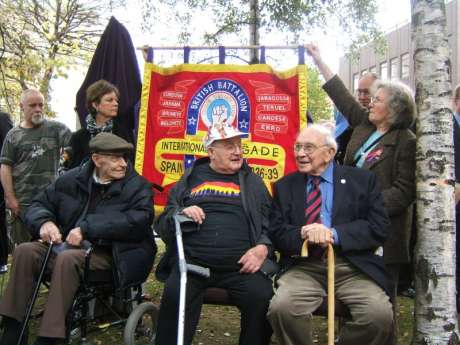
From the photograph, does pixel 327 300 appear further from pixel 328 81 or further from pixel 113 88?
pixel 113 88

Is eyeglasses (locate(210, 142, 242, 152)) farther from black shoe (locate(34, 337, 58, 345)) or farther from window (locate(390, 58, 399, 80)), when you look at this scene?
window (locate(390, 58, 399, 80))

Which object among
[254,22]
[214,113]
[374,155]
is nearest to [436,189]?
[374,155]

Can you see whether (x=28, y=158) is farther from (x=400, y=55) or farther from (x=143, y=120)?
(x=400, y=55)

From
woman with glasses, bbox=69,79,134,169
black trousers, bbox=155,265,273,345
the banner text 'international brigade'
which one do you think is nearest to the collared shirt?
black trousers, bbox=155,265,273,345

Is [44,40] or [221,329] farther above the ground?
[44,40]

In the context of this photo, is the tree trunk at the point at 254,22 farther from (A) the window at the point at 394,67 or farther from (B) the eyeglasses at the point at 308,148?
(A) the window at the point at 394,67

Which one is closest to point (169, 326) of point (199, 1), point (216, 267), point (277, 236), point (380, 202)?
point (216, 267)

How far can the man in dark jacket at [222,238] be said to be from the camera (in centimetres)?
337

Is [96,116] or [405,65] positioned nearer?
[96,116]

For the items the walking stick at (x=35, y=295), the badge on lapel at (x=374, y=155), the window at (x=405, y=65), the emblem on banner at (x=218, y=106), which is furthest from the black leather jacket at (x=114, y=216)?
the window at (x=405, y=65)

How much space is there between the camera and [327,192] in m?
3.54

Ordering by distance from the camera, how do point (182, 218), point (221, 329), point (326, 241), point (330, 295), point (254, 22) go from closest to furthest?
1. point (330, 295)
2. point (326, 241)
3. point (182, 218)
4. point (221, 329)
5. point (254, 22)

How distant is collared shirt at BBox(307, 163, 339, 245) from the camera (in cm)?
348

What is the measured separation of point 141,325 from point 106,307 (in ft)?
1.06
